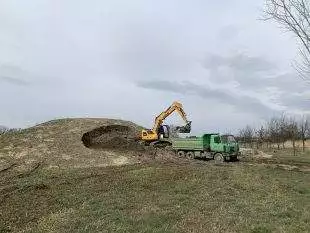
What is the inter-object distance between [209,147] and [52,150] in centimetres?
1270

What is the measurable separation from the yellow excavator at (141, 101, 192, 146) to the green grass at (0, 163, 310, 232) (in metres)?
13.6

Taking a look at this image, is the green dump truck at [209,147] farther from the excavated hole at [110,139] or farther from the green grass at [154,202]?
the green grass at [154,202]

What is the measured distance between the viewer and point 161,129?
1539 inches

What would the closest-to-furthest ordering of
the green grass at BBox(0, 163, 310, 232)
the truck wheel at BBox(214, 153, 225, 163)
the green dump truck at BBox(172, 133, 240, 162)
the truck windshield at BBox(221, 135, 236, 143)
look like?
the green grass at BBox(0, 163, 310, 232) → the truck wheel at BBox(214, 153, 225, 163) → the green dump truck at BBox(172, 133, 240, 162) → the truck windshield at BBox(221, 135, 236, 143)

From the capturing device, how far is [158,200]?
1612 cm

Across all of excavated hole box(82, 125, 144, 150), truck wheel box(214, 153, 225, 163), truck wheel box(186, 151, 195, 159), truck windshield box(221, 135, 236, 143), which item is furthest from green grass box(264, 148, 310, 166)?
excavated hole box(82, 125, 144, 150)

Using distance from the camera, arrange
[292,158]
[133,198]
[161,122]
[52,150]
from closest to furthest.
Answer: [133,198] < [52,150] < [161,122] < [292,158]

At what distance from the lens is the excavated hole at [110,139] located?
33819mm

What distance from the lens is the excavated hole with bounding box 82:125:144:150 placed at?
33.8 metres

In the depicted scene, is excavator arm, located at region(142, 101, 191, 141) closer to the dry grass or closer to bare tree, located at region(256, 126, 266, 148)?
the dry grass

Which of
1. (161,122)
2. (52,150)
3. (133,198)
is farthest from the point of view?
(161,122)

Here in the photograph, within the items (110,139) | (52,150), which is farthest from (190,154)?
(52,150)

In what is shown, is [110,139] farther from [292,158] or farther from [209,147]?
[292,158]

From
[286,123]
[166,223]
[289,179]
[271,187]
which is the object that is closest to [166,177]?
[271,187]
